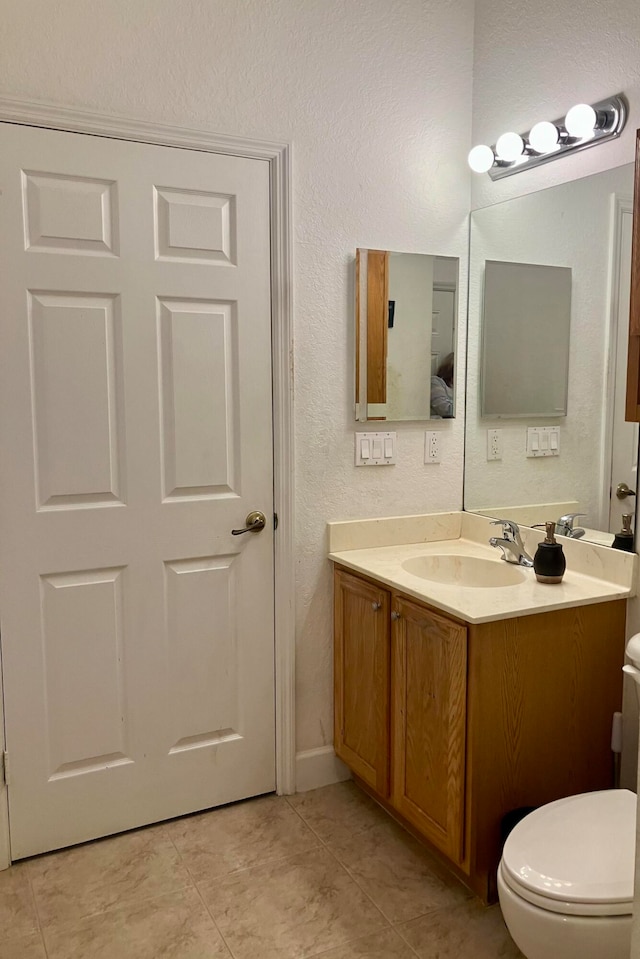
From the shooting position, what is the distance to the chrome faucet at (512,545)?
7.72 ft

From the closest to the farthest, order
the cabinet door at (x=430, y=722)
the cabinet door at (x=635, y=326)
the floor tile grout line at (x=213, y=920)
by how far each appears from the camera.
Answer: the cabinet door at (x=635, y=326) → the floor tile grout line at (x=213, y=920) → the cabinet door at (x=430, y=722)

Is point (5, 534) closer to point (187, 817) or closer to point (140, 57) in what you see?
point (187, 817)

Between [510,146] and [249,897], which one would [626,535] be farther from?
[249,897]

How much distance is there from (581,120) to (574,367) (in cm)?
69

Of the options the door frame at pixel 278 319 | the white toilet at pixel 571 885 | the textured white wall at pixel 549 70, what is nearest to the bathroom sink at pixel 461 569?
the door frame at pixel 278 319

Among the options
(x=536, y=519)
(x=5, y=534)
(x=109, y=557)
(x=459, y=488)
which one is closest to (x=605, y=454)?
(x=536, y=519)

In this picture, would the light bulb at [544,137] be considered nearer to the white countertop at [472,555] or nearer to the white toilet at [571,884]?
the white countertop at [472,555]

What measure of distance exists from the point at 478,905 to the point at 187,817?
0.94 meters

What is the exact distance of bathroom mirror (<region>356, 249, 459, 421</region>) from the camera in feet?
8.20

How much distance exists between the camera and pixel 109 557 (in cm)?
223

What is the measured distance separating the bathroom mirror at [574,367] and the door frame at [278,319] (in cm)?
72

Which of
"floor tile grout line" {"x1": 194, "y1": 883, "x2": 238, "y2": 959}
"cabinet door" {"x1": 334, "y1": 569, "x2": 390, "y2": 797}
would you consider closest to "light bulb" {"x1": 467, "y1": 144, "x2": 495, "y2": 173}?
"cabinet door" {"x1": 334, "y1": 569, "x2": 390, "y2": 797}

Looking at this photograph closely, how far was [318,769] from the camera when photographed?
260 cm

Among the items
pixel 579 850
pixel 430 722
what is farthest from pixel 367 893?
pixel 579 850
